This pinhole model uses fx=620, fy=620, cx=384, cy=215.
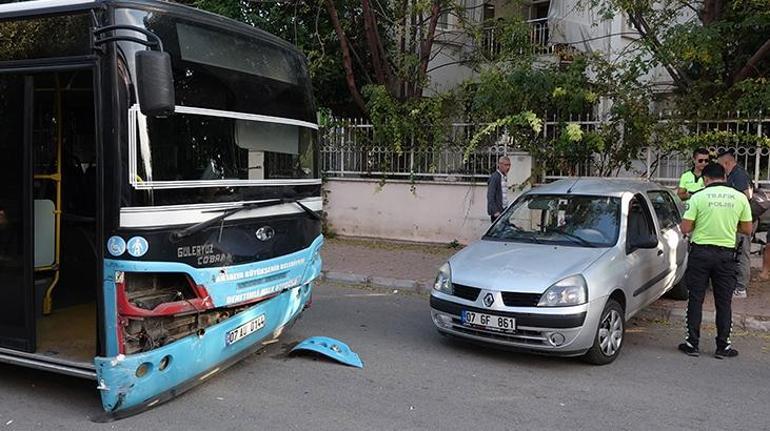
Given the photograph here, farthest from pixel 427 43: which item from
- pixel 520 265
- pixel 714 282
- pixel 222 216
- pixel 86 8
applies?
pixel 86 8

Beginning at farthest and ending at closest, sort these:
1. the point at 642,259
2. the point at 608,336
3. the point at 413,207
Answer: the point at 413,207, the point at 642,259, the point at 608,336

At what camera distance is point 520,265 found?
5492 millimetres

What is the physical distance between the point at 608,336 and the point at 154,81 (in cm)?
420

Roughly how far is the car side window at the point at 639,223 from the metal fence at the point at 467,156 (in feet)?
12.6

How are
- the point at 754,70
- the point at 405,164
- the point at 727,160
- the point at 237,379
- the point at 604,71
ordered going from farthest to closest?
the point at 405,164 → the point at 604,71 → the point at 754,70 → the point at 727,160 → the point at 237,379

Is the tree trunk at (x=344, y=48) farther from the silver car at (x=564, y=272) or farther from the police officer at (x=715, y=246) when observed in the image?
the police officer at (x=715, y=246)

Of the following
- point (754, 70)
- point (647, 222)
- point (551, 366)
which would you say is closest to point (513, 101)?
point (754, 70)

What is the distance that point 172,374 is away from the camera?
4.17 meters

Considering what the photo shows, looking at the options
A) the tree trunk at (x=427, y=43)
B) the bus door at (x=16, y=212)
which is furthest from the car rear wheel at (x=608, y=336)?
the tree trunk at (x=427, y=43)

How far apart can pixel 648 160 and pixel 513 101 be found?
246 cm

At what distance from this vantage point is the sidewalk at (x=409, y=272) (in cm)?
713

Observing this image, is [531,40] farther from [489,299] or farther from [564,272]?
[489,299]

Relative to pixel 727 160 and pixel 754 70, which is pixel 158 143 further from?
pixel 754 70

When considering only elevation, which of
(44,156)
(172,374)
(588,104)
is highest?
(588,104)
